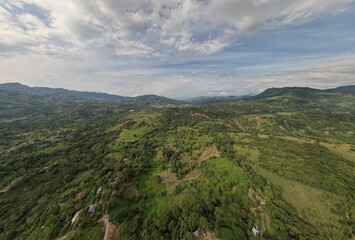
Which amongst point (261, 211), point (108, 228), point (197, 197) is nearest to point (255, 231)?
point (261, 211)

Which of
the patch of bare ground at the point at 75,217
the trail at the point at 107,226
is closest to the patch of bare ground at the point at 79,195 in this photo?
the patch of bare ground at the point at 75,217

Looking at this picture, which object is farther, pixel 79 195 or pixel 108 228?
pixel 79 195

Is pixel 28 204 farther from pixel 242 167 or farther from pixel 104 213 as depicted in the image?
pixel 242 167

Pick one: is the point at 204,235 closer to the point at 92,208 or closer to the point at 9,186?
the point at 92,208

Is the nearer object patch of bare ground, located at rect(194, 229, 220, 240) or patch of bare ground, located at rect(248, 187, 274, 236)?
patch of bare ground, located at rect(194, 229, 220, 240)

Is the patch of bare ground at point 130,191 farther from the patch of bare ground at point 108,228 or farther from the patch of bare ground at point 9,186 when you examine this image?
the patch of bare ground at point 9,186

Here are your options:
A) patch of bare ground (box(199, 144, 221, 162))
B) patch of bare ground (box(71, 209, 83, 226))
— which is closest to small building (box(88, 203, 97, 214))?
patch of bare ground (box(71, 209, 83, 226))

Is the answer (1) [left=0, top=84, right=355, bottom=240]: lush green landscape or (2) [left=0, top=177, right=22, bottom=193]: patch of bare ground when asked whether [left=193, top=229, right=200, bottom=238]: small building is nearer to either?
(1) [left=0, top=84, right=355, bottom=240]: lush green landscape

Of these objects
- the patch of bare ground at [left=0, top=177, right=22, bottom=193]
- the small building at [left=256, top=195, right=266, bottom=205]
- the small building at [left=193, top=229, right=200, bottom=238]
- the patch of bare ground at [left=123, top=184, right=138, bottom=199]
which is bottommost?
the patch of bare ground at [left=0, top=177, right=22, bottom=193]

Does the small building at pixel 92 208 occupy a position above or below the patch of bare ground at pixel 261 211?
above
